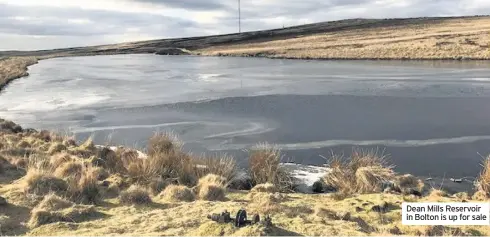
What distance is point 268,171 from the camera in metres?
12.6

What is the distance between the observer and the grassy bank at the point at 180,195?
7875 millimetres

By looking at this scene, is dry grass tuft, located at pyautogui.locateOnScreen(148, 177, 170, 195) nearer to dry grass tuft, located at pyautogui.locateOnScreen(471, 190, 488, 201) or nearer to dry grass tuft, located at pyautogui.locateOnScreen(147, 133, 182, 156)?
dry grass tuft, located at pyautogui.locateOnScreen(147, 133, 182, 156)

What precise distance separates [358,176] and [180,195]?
4.47 meters

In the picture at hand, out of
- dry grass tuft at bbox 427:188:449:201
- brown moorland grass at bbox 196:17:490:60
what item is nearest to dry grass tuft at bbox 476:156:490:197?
dry grass tuft at bbox 427:188:449:201

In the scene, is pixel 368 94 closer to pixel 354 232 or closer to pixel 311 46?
pixel 354 232

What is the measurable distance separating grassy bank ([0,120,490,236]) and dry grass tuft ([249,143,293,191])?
0.03 m

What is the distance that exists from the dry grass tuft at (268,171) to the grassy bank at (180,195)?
3cm

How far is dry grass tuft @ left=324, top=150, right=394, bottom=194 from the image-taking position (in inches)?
452

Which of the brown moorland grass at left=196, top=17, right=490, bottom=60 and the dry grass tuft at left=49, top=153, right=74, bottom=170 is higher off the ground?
the brown moorland grass at left=196, top=17, right=490, bottom=60

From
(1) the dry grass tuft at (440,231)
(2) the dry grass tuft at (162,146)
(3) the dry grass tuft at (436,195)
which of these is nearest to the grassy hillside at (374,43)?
(2) the dry grass tuft at (162,146)

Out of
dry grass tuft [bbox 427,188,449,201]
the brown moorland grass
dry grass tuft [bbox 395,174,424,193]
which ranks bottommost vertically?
dry grass tuft [bbox 395,174,424,193]

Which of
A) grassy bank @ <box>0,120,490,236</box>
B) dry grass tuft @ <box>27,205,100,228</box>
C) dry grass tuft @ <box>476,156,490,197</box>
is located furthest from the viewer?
dry grass tuft @ <box>476,156,490,197</box>

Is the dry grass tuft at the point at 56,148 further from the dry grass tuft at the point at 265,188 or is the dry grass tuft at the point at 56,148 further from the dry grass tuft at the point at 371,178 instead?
the dry grass tuft at the point at 371,178

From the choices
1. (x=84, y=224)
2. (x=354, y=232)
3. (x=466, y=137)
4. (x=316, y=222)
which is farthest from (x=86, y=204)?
(x=466, y=137)
